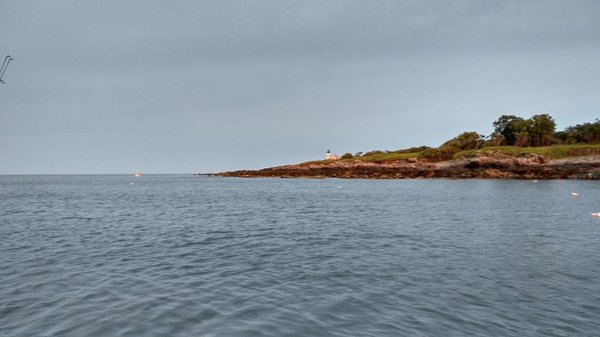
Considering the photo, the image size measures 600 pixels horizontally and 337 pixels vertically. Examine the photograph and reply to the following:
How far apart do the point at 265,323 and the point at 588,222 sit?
103ft

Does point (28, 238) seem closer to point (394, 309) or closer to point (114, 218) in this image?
point (114, 218)

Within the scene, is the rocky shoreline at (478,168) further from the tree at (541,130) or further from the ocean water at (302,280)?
the ocean water at (302,280)

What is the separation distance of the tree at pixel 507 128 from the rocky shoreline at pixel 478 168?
4218 centimetres

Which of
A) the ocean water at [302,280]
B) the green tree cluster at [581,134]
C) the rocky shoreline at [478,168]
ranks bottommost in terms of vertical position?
the ocean water at [302,280]

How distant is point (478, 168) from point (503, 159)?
27.9ft

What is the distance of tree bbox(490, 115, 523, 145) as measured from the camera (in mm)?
173975

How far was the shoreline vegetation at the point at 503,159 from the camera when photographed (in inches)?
4887

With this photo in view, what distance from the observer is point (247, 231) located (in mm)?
27797

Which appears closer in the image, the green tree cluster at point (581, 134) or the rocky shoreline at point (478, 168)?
the rocky shoreline at point (478, 168)

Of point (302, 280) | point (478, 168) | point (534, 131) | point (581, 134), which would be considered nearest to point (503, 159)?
point (478, 168)

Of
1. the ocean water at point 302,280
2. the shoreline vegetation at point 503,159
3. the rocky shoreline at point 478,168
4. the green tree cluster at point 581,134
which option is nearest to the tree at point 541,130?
the shoreline vegetation at point 503,159

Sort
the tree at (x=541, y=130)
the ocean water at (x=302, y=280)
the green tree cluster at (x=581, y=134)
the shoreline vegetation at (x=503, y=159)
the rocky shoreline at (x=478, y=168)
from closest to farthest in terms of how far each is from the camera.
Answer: the ocean water at (x=302, y=280) < the rocky shoreline at (x=478, y=168) < the shoreline vegetation at (x=503, y=159) < the green tree cluster at (x=581, y=134) < the tree at (x=541, y=130)

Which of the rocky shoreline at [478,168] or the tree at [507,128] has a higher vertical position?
the tree at [507,128]

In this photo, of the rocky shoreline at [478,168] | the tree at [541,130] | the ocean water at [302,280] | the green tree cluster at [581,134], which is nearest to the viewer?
the ocean water at [302,280]
